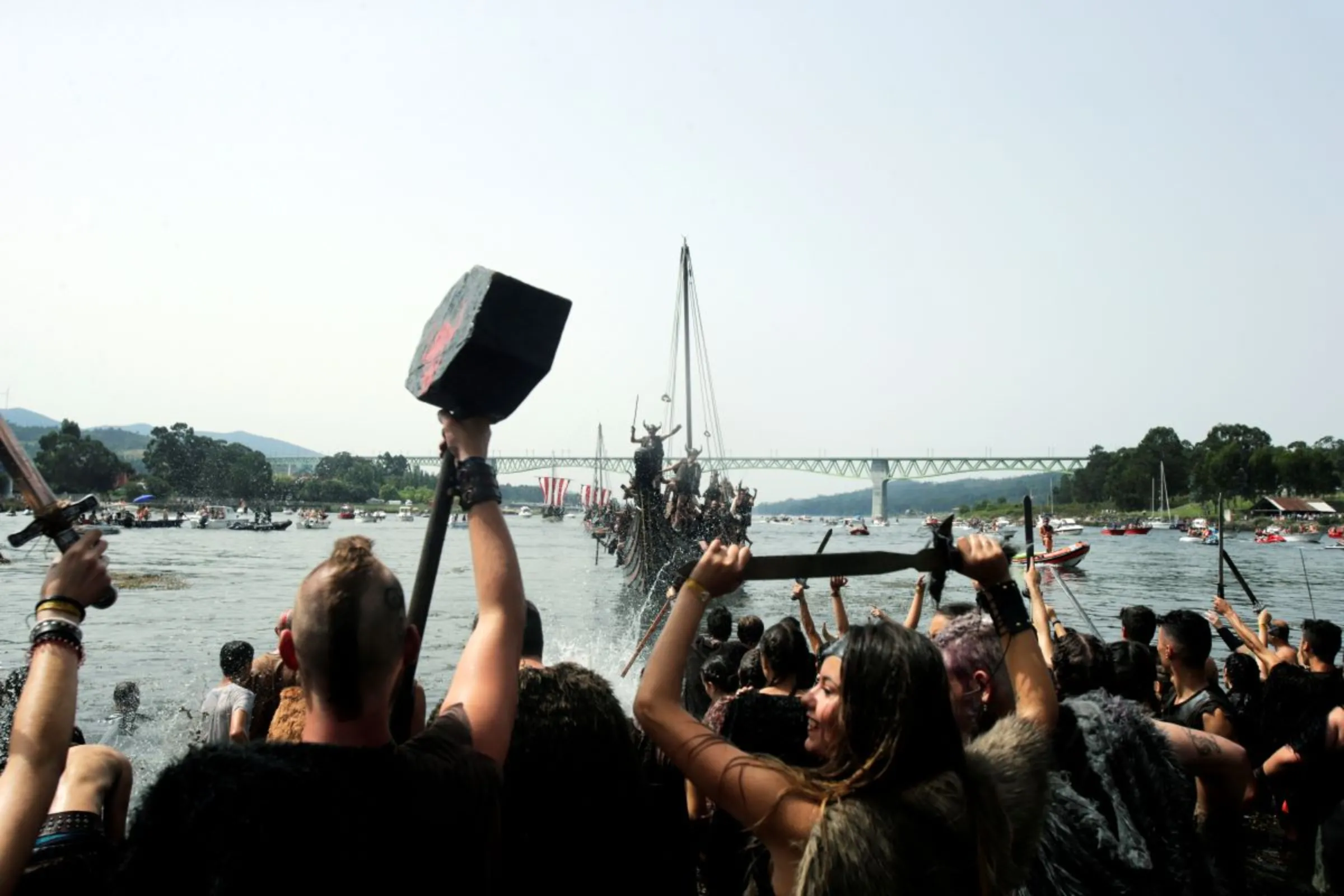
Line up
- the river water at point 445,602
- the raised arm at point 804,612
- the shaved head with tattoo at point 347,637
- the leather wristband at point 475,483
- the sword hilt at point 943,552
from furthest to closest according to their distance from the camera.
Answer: the river water at point 445,602
the raised arm at point 804,612
the sword hilt at point 943,552
the leather wristband at point 475,483
the shaved head with tattoo at point 347,637

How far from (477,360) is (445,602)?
31100 millimetres

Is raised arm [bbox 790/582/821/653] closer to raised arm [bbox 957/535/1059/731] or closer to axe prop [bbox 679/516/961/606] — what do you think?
raised arm [bbox 957/535/1059/731]

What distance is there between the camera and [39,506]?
2039 millimetres

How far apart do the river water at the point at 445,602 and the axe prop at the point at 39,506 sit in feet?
1.80

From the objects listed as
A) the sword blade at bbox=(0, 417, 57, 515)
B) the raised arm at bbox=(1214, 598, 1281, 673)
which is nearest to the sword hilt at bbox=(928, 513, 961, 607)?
the sword blade at bbox=(0, 417, 57, 515)

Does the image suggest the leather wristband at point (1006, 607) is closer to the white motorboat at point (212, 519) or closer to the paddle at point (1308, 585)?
the paddle at point (1308, 585)

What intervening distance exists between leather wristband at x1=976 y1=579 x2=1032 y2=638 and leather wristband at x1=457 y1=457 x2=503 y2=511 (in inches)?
50.6

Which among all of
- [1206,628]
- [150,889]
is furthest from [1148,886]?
[150,889]

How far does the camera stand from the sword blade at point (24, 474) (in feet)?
6.53

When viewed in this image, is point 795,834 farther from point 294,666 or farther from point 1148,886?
point 1148,886

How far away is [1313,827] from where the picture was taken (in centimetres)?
522

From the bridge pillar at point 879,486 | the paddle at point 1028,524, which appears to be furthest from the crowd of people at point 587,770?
the bridge pillar at point 879,486

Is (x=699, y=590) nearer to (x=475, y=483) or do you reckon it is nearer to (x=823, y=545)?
(x=475, y=483)

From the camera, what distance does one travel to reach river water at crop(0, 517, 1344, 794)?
56.2 ft
